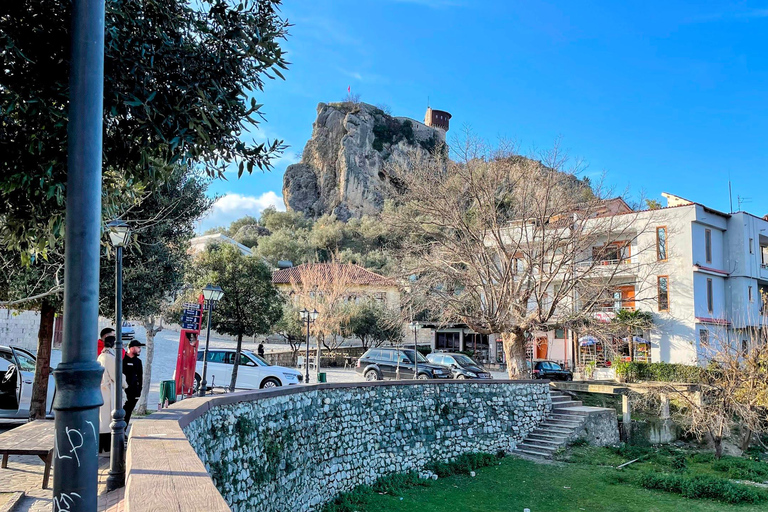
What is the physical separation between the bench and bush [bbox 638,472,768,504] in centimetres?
1501

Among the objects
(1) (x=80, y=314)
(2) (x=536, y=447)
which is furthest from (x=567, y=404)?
(1) (x=80, y=314)

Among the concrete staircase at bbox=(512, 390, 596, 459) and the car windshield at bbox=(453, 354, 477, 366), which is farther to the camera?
the car windshield at bbox=(453, 354, 477, 366)

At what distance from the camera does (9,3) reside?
4727 mm

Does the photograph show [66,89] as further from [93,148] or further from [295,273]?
[295,273]

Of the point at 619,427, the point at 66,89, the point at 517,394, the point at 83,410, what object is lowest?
the point at 619,427

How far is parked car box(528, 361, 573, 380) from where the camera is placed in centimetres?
2964

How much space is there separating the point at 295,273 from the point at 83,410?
139 feet

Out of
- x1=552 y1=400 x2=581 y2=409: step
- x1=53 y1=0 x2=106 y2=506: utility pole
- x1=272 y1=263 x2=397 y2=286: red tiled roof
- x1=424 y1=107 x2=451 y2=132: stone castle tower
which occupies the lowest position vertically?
x1=552 y1=400 x2=581 y2=409: step

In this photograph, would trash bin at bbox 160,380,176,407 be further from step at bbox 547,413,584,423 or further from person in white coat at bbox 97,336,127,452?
step at bbox 547,413,584,423

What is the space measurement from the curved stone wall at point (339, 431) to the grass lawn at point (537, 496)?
1.03 m

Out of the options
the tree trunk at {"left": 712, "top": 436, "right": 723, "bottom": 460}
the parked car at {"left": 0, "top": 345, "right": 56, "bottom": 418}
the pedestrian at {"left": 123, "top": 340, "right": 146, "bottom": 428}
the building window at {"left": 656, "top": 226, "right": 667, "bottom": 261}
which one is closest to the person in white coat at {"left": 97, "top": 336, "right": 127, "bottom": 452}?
the pedestrian at {"left": 123, "top": 340, "right": 146, "bottom": 428}

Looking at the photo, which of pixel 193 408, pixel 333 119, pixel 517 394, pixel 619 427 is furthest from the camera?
pixel 333 119

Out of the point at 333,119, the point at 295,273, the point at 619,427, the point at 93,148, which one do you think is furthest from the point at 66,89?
the point at 333,119

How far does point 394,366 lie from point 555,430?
674 centimetres
